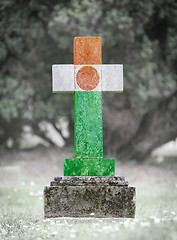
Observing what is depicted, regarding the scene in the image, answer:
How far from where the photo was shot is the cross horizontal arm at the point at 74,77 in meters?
4.68

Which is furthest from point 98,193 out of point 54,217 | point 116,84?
point 116,84

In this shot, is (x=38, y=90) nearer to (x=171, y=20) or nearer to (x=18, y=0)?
(x=18, y=0)

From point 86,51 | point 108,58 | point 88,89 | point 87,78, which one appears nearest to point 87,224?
point 88,89

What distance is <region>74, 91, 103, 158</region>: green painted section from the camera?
460cm

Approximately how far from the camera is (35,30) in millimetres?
9414

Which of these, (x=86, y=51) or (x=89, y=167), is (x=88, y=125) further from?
(x=86, y=51)

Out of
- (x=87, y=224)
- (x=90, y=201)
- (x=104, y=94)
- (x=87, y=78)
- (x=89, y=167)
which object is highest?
(x=104, y=94)

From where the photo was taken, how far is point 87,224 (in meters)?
3.82

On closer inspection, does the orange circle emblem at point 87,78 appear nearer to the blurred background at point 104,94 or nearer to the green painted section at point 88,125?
the green painted section at point 88,125

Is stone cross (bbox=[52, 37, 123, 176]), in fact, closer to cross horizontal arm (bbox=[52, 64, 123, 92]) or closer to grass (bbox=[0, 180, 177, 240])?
cross horizontal arm (bbox=[52, 64, 123, 92])

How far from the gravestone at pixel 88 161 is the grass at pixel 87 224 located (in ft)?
0.64

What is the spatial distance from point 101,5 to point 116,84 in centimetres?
495

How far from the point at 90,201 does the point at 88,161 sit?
58 cm

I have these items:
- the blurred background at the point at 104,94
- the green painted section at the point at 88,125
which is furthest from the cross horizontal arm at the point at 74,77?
the blurred background at the point at 104,94
